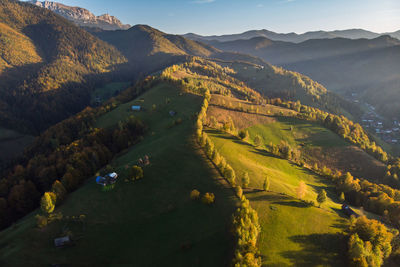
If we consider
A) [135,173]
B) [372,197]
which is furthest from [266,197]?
[372,197]

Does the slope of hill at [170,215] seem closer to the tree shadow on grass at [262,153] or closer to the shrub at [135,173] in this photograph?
the shrub at [135,173]

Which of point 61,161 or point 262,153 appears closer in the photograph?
point 61,161

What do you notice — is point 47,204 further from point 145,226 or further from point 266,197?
point 266,197

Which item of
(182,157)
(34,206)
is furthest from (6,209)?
(182,157)

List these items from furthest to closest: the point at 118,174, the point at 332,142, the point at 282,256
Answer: the point at 332,142 < the point at 118,174 < the point at 282,256

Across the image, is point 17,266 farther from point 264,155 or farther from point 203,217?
point 264,155

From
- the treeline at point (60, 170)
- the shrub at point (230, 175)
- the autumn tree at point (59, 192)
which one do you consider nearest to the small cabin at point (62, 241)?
the autumn tree at point (59, 192)
